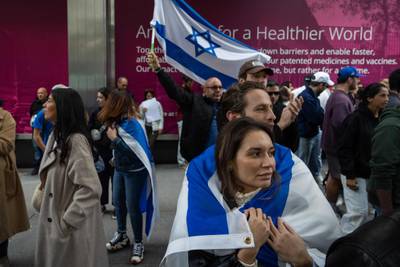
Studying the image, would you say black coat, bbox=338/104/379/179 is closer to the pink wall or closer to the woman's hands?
the woman's hands

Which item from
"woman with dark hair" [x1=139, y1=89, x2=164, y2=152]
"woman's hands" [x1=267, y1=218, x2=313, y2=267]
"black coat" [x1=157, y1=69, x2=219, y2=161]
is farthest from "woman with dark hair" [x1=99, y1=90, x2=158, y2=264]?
"woman with dark hair" [x1=139, y1=89, x2=164, y2=152]

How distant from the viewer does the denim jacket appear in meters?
5.04

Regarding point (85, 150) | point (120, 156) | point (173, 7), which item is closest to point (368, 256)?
point (85, 150)

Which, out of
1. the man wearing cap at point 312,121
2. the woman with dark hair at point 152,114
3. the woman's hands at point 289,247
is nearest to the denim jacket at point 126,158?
the man wearing cap at point 312,121

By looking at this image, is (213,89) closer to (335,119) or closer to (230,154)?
(335,119)

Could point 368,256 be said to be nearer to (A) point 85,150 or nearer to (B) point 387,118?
(A) point 85,150

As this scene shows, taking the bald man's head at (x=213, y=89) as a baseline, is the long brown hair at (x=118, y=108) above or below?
below

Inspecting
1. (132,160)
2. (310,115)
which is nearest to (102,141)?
(132,160)

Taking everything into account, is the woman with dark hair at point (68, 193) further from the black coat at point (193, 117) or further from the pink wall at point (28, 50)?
the pink wall at point (28, 50)

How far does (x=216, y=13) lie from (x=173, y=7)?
15.7 ft

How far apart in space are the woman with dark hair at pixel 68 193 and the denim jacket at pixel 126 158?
56.9 inches

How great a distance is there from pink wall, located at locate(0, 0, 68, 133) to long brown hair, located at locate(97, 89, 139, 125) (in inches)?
229

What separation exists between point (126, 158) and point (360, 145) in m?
2.48

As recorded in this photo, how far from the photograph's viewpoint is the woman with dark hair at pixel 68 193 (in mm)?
3355
